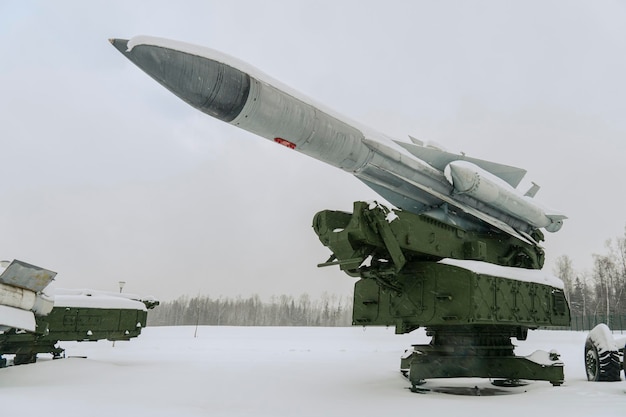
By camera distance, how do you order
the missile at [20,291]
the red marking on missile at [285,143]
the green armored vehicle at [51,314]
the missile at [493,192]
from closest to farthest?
1. the red marking on missile at [285,143]
2. the missile at [20,291]
3. the green armored vehicle at [51,314]
4. the missile at [493,192]

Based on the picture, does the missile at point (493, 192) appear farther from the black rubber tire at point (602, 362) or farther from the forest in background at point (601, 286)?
the forest in background at point (601, 286)

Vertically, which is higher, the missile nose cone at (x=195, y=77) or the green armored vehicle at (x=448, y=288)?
the missile nose cone at (x=195, y=77)

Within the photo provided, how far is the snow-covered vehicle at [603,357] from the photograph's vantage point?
7020 mm

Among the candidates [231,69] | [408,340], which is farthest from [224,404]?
[408,340]

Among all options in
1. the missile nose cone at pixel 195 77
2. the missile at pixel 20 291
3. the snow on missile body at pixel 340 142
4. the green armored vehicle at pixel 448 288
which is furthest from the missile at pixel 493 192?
the missile at pixel 20 291

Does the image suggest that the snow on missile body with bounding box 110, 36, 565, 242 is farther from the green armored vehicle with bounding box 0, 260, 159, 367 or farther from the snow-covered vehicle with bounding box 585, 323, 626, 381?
the green armored vehicle with bounding box 0, 260, 159, 367

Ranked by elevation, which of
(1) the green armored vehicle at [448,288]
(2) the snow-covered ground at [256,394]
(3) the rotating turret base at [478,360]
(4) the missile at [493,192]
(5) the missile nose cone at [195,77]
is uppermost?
(5) the missile nose cone at [195,77]

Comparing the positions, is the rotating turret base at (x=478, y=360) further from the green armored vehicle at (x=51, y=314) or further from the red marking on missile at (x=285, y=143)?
the green armored vehicle at (x=51, y=314)

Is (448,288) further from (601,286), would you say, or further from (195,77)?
(601,286)

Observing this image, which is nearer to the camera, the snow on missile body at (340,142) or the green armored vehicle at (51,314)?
the snow on missile body at (340,142)

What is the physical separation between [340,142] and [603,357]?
5.45m

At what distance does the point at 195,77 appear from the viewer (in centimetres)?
461

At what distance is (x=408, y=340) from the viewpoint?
20.1 metres

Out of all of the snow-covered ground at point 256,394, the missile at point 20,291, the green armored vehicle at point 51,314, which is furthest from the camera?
the green armored vehicle at point 51,314
